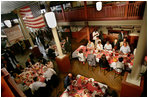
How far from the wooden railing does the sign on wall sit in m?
6.49

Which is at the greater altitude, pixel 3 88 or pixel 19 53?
pixel 3 88

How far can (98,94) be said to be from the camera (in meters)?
4.04

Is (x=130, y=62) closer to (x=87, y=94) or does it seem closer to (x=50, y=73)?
(x=87, y=94)

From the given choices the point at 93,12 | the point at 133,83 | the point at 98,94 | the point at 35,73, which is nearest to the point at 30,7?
the point at 35,73

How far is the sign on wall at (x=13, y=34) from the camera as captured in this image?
10482 mm

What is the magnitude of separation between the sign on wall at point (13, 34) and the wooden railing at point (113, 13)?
649 cm

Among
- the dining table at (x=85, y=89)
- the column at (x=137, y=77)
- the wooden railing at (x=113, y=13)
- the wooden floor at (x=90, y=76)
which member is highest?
the wooden railing at (x=113, y=13)

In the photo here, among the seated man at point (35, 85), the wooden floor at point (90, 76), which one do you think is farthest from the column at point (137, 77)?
the seated man at point (35, 85)

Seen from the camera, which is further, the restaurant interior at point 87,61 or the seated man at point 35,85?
the seated man at point 35,85

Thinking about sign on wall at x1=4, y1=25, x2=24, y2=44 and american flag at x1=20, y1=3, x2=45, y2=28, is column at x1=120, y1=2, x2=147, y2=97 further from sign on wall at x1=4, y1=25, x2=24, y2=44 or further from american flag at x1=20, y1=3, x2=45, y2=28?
sign on wall at x1=4, y1=25, x2=24, y2=44

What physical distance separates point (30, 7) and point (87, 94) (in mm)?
6378

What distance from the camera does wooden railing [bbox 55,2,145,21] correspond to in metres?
6.06

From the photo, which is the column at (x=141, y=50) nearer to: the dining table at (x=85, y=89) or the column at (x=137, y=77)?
the column at (x=137, y=77)

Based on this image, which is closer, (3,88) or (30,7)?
(3,88)
